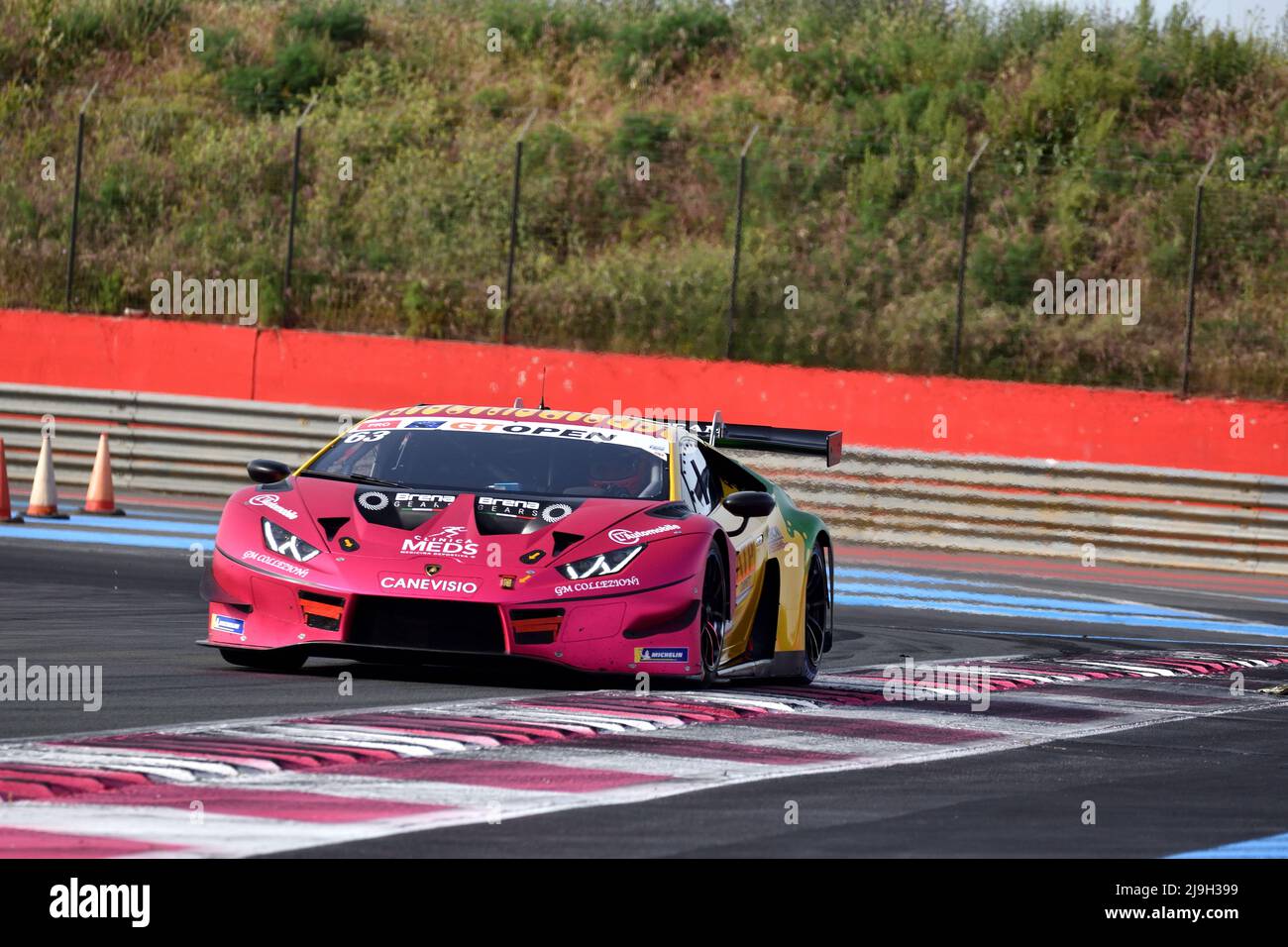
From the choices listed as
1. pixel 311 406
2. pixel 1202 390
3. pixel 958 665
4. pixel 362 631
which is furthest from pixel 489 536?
pixel 1202 390

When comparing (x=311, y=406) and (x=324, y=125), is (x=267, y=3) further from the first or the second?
(x=311, y=406)

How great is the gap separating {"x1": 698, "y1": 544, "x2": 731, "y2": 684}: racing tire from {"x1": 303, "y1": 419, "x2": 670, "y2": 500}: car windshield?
19.0 inches

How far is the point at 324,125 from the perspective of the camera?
104 feet

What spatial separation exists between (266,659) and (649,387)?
46.1ft

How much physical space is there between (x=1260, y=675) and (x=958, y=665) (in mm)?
1741

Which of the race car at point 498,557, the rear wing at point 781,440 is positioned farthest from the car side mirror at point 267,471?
the rear wing at point 781,440

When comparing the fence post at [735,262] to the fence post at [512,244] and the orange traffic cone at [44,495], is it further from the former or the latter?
the orange traffic cone at [44,495]

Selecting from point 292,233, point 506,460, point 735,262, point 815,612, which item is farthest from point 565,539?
point 292,233

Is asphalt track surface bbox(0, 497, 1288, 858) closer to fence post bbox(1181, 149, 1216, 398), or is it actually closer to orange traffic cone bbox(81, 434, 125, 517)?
orange traffic cone bbox(81, 434, 125, 517)

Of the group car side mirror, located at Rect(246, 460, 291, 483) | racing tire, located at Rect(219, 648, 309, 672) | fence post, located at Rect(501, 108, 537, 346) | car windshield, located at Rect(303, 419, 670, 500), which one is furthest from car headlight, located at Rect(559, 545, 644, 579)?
fence post, located at Rect(501, 108, 537, 346)

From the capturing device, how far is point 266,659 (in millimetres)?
10008

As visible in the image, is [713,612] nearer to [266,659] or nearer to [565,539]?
[565,539]

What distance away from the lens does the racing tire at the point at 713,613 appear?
9883 mm

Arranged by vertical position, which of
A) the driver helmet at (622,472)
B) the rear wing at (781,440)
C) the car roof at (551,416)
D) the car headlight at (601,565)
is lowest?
the car headlight at (601,565)
